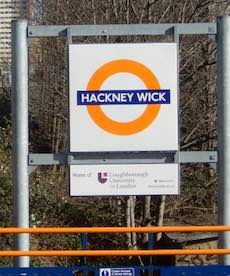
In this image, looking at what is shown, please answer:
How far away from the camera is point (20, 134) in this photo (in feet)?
25.5

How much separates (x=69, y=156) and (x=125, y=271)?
4.36 feet

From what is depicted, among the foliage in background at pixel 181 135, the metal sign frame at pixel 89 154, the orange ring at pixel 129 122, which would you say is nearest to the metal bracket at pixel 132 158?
the metal sign frame at pixel 89 154

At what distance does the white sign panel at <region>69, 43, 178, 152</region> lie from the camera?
7.75 meters

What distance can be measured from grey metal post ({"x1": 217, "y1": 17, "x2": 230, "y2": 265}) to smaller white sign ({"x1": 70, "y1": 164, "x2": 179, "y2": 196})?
463 millimetres

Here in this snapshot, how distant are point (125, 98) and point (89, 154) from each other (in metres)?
0.67

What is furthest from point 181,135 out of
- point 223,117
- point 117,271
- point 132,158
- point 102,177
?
point 117,271

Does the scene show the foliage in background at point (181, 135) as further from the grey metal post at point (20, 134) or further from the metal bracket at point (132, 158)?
the metal bracket at point (132, 158)

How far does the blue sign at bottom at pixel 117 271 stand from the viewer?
23.7ft

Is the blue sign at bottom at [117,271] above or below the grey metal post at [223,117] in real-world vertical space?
below

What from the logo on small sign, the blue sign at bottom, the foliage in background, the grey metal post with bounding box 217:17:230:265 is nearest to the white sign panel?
the logo on small sign

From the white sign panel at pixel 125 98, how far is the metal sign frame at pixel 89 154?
126 millimetres

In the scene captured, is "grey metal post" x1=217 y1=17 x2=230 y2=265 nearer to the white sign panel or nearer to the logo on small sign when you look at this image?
the white sign panel

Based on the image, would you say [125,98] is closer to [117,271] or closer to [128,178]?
[128,178]

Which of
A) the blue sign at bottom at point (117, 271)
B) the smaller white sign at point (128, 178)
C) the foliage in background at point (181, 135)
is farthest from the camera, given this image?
the foliage in background at point (181, 135)
